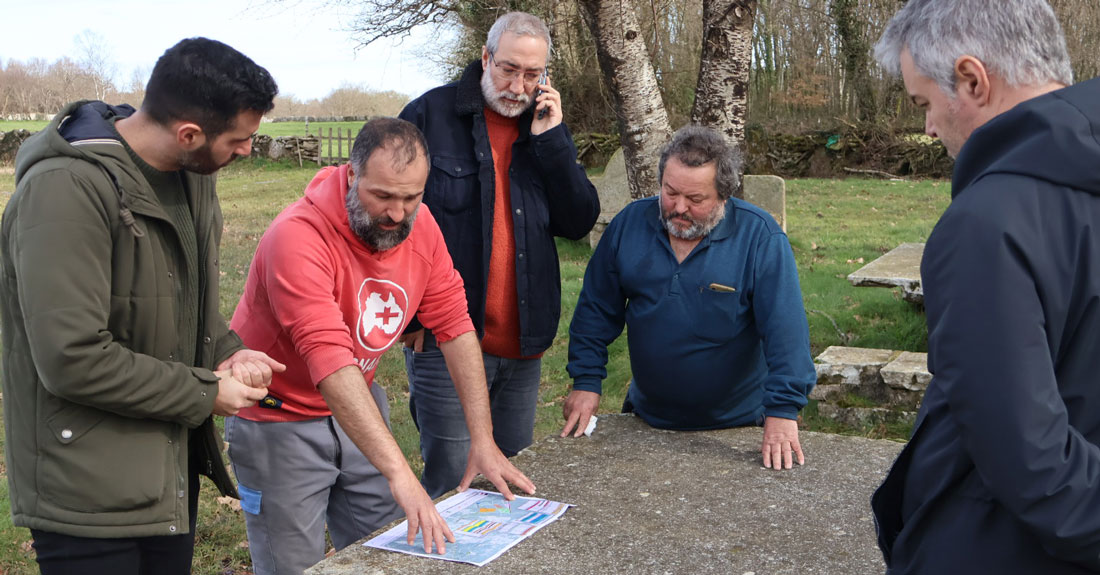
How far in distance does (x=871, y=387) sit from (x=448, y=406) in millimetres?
2872

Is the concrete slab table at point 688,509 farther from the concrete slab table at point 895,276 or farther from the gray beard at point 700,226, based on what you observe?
the concrete slab table at point 895,276

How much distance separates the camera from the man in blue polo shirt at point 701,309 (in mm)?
3037

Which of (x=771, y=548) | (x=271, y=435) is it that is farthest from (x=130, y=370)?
(x=771, y=548)

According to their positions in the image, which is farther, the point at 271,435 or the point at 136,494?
the point at 271,435

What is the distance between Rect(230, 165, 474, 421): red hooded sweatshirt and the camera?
2.53 metres

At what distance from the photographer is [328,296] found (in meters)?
2.57

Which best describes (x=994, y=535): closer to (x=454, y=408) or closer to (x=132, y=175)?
(x=132, y=175)

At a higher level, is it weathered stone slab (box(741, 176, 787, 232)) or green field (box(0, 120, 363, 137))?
green field (box(0, 120, 363, 137))

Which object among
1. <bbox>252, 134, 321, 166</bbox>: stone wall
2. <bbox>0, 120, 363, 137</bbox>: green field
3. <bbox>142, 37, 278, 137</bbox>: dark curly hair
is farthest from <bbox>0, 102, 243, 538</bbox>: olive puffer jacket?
<bbox>0, 120, 363, 137</bbox>: green field

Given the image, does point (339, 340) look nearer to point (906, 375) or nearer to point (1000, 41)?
point (1000, 41)

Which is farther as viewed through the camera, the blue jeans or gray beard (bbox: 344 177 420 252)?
the blue jeans

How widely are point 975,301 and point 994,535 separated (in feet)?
1.29

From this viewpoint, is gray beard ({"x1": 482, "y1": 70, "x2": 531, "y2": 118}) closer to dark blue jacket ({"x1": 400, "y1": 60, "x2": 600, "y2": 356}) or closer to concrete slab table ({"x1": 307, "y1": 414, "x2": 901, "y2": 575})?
dark blue jacket ({"x1": 400, "y1": 60, "x2": 600, "y2": 356})

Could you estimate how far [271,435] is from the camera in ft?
8.98
